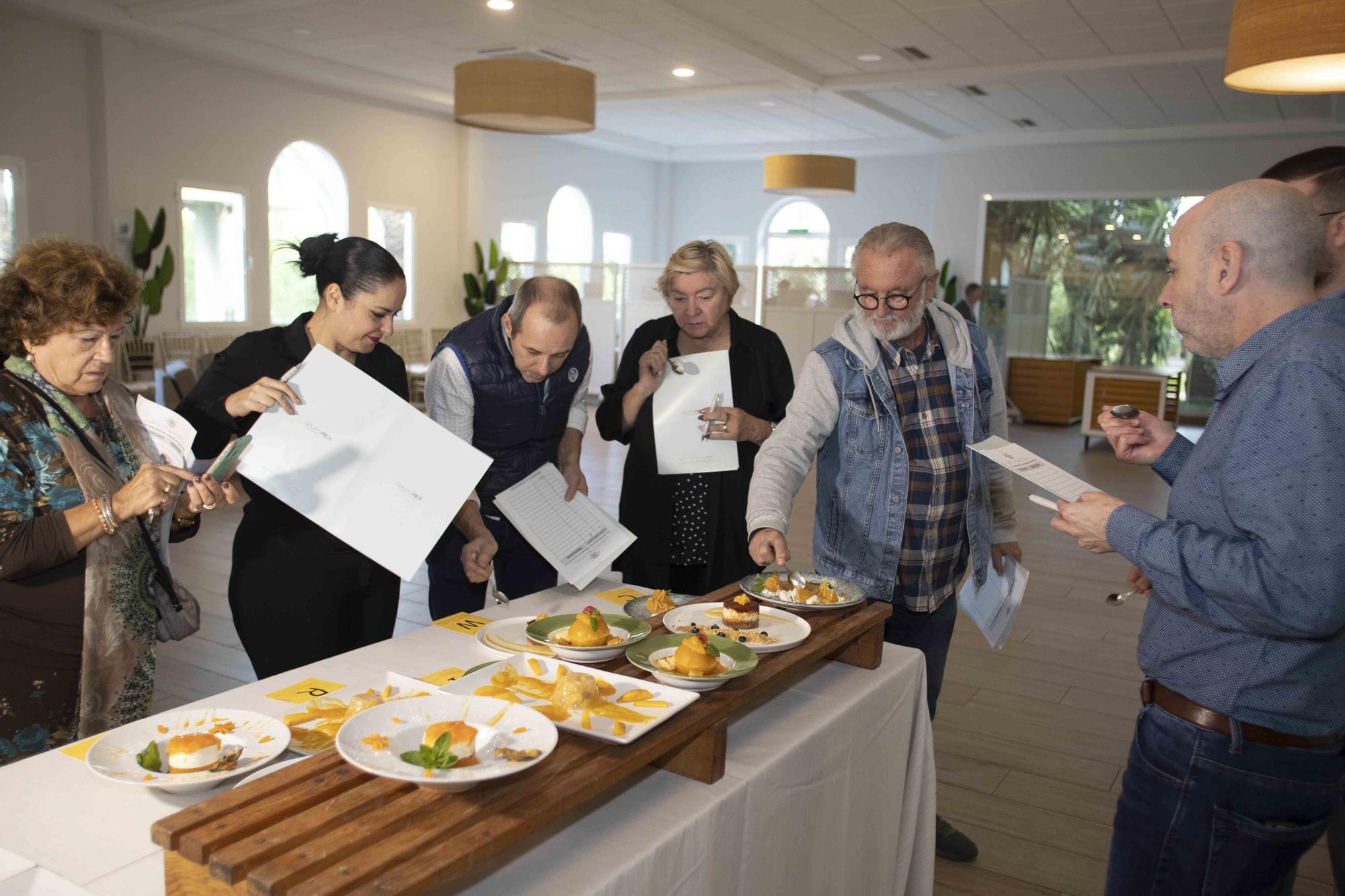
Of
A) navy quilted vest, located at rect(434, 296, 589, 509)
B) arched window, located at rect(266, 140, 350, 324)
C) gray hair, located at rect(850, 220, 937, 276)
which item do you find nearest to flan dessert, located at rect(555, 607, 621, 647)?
navy quilted vest, located at rect(434, 296, 589, 509)

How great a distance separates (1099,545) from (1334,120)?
12112mm

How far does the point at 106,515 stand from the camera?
170 centimetres

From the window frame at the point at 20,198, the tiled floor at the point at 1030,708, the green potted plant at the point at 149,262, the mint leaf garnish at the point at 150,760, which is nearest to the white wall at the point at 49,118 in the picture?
the window frame at the point at 20,198

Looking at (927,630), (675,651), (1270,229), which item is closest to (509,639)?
(675,651)

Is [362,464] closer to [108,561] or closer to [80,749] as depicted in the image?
[108,561]

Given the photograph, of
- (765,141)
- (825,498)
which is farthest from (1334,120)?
(825,498)

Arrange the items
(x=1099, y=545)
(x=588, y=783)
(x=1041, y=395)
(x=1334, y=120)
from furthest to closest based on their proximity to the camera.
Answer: (x=1041, y=395) → (x=1334, y=120) → (x=1099, y=545) → (x=588, y=783)

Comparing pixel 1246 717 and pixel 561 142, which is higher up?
pixel 561 142

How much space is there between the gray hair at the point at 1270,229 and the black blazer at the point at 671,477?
1357mm

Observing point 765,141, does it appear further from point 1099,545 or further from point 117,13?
point 1099,545

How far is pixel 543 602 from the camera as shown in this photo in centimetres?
223

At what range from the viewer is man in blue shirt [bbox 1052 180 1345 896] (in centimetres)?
133

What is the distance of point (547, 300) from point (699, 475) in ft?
2.27

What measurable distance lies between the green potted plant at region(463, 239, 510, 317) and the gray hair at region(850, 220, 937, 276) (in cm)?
1073
